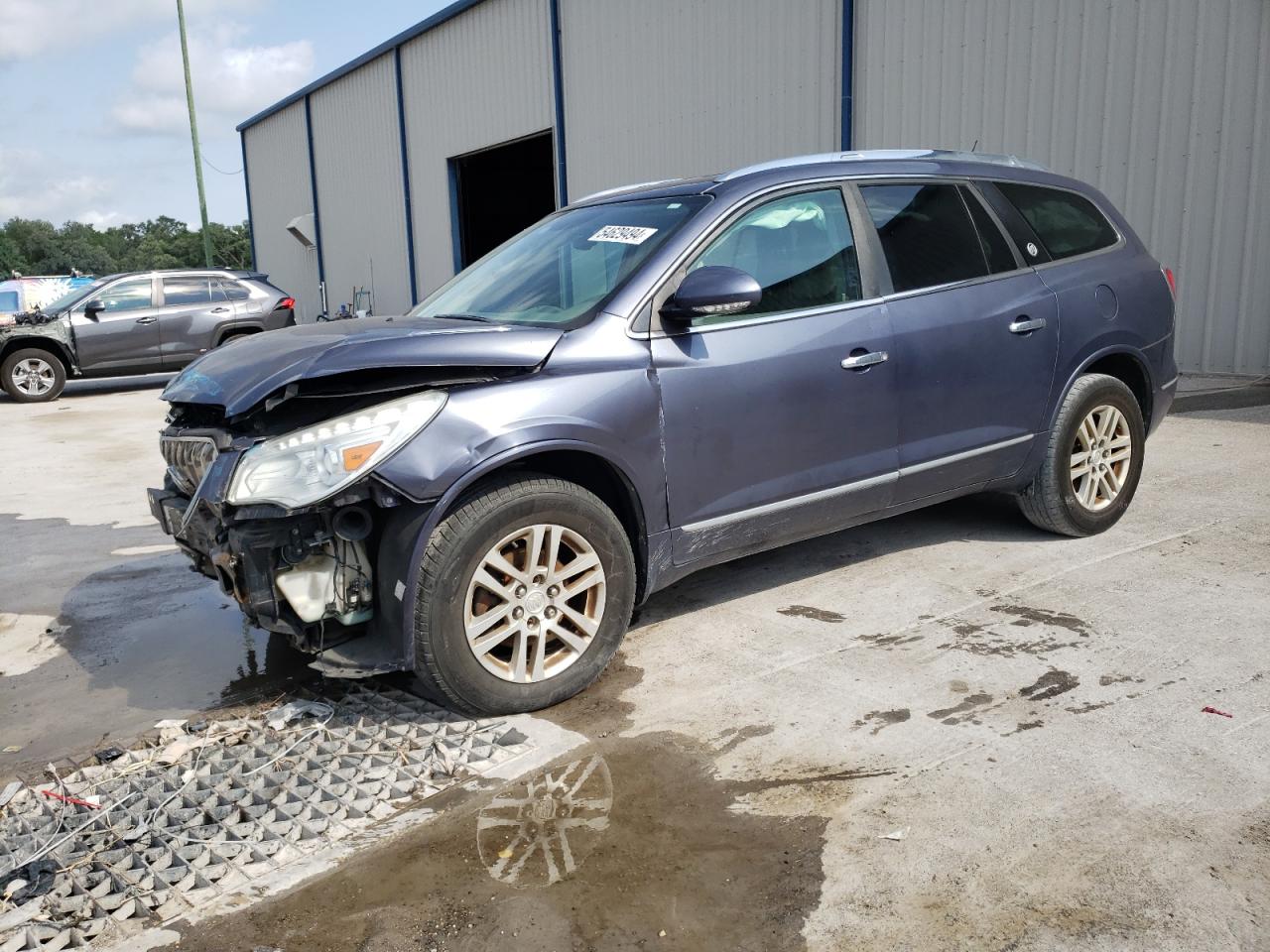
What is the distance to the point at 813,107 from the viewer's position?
12016 millimetres

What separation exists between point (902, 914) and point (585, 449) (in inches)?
68.3

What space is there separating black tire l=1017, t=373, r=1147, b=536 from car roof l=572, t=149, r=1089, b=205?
1055mm

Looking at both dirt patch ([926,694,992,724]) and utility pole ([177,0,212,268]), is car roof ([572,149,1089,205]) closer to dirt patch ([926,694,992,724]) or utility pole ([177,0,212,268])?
dirt patch ([926,694,992,724])

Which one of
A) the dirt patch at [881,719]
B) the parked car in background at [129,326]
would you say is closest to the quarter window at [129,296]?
the parked car in background at [129,326]

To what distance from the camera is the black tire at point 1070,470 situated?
4.83 metres

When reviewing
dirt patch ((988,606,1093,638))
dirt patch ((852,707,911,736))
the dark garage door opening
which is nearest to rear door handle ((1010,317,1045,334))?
dirt patch ((988,606,1093,638))

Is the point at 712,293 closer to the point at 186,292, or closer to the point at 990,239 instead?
the point at 990,239

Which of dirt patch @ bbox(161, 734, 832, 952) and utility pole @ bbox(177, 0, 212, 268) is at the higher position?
utility pole @ bbox(177, 0, 212, 268)

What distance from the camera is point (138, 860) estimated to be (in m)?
2.71

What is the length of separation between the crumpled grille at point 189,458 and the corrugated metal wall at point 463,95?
14.1 metres

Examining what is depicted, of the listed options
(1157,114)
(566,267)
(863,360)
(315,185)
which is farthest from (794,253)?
(315,185)

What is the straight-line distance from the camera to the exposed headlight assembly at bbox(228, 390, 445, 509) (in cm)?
312

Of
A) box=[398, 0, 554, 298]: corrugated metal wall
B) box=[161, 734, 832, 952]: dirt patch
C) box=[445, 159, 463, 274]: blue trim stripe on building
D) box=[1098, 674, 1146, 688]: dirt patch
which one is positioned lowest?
box=[161, 734, 832, 952]: dirt patch

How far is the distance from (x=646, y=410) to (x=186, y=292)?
532 inches
